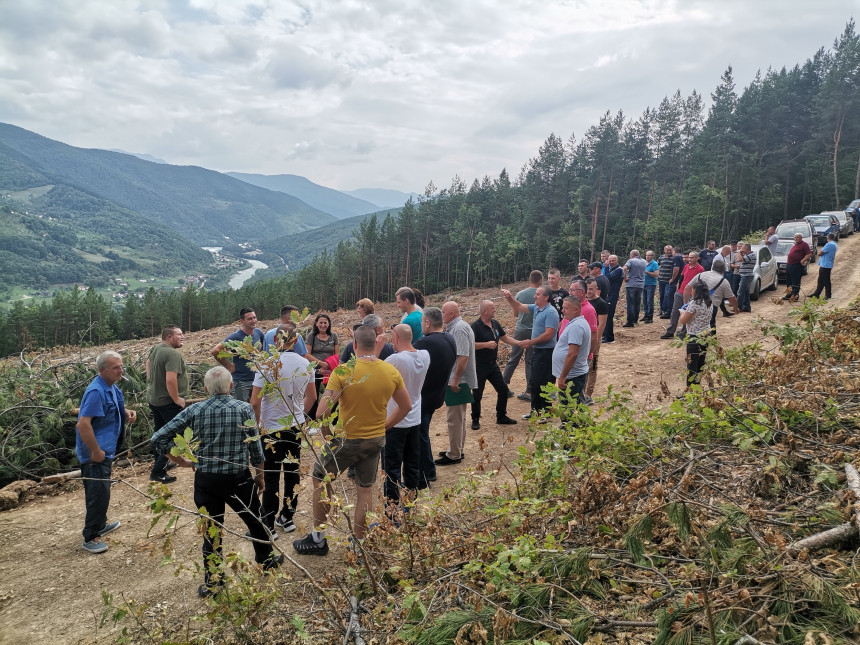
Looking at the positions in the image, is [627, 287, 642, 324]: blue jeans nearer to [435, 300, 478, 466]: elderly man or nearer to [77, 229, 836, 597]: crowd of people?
[77, 229, 836, 597]: crowd of people

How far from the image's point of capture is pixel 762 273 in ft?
47.9

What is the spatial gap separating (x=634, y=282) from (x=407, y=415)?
9.99m

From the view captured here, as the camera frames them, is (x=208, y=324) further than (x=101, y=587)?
Yes

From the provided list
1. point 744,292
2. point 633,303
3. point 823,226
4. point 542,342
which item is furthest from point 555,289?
point 823,226

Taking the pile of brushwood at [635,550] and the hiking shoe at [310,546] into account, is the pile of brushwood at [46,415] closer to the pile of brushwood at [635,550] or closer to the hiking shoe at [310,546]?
the hiking shoe at [310,546]

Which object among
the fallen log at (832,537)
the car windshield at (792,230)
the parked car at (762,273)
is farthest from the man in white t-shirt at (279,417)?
the car windshield at (792,230)

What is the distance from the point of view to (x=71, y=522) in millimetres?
5602

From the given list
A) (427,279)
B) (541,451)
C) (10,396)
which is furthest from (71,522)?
(427,279)

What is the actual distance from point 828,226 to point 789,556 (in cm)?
2722

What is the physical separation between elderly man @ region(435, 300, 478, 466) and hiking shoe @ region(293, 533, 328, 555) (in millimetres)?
2212

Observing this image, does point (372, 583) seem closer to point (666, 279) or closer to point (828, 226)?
point (666, 279)

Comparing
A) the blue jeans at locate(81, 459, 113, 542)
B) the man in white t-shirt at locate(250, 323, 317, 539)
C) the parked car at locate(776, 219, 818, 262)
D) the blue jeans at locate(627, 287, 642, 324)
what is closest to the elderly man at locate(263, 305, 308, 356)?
the man in white t-shirt at locate(250, 323, 317, 539)

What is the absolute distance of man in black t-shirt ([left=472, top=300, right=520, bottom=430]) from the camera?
6.95m

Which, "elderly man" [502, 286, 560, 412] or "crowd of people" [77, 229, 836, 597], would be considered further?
"elderly man" [502, 286, 560, 412]
